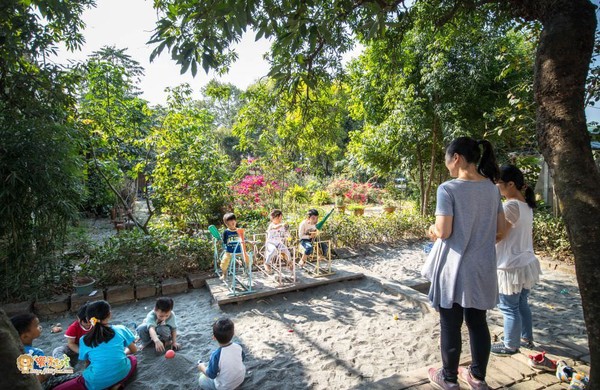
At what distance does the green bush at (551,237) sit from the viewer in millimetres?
6422

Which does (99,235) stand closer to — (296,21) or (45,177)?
(45,177)

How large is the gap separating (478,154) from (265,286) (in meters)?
3.96

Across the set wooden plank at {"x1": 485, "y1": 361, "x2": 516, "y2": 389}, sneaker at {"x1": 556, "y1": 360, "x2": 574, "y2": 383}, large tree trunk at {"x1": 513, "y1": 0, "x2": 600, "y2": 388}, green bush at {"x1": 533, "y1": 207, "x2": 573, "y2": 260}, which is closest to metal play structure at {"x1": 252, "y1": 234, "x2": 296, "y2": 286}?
wooden plank at {"x1": 485, "y1": 361, "x2": 516, "y2": 389}

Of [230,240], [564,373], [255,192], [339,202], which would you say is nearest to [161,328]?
[230,240]

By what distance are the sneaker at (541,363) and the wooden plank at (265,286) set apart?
3.21 m

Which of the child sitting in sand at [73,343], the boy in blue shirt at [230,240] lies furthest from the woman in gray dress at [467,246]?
the boy in blue shirt at [230,240]

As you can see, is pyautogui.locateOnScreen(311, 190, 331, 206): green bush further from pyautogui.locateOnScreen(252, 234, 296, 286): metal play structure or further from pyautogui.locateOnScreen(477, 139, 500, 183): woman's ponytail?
pyautogui.locateOnScreen(477, 139, 500, 183): woman's ponytail

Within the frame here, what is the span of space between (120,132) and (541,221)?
919 cm

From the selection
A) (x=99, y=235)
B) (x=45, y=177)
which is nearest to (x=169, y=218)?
(x=45, y=177)

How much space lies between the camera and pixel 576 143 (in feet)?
5.62

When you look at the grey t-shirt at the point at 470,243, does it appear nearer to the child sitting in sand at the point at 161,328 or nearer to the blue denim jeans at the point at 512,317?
the blue denim jeans at the point at 512,317

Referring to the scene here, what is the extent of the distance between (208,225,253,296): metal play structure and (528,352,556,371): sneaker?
345cm

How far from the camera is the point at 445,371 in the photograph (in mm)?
2250

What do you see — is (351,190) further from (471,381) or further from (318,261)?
(471,381)
